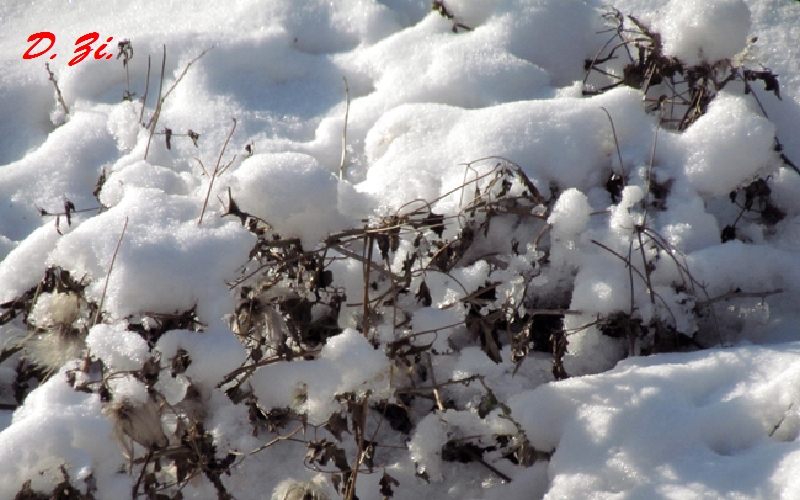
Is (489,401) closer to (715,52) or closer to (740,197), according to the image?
(740,197)

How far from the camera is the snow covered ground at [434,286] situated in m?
1.62

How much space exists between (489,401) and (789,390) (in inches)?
28.7

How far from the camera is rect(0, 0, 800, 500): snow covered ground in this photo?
5.31 feet

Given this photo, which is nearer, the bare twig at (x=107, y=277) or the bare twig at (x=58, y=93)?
the bare twig at (x=107, y=277)

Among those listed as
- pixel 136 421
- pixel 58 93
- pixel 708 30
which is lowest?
pixel 136 421

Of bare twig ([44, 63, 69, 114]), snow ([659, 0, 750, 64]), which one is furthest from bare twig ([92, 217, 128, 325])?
snow ([659, 0, 750, 64])

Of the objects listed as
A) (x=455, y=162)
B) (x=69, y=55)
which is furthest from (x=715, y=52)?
(x=69, y=55)

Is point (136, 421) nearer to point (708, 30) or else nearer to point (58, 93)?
point (58, 93)

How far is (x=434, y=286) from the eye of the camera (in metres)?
1.97

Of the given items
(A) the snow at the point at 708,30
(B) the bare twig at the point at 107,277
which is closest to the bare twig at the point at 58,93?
(B) the bare twig at the point at 107,277

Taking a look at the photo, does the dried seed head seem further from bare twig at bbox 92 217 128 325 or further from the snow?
the snow

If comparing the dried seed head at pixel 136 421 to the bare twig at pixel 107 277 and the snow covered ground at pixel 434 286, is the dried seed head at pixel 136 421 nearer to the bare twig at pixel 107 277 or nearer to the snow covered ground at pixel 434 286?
the snow covered ground at pixel 434 286

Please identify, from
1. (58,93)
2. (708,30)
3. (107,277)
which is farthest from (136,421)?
(708,30)

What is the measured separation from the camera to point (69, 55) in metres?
2.97
